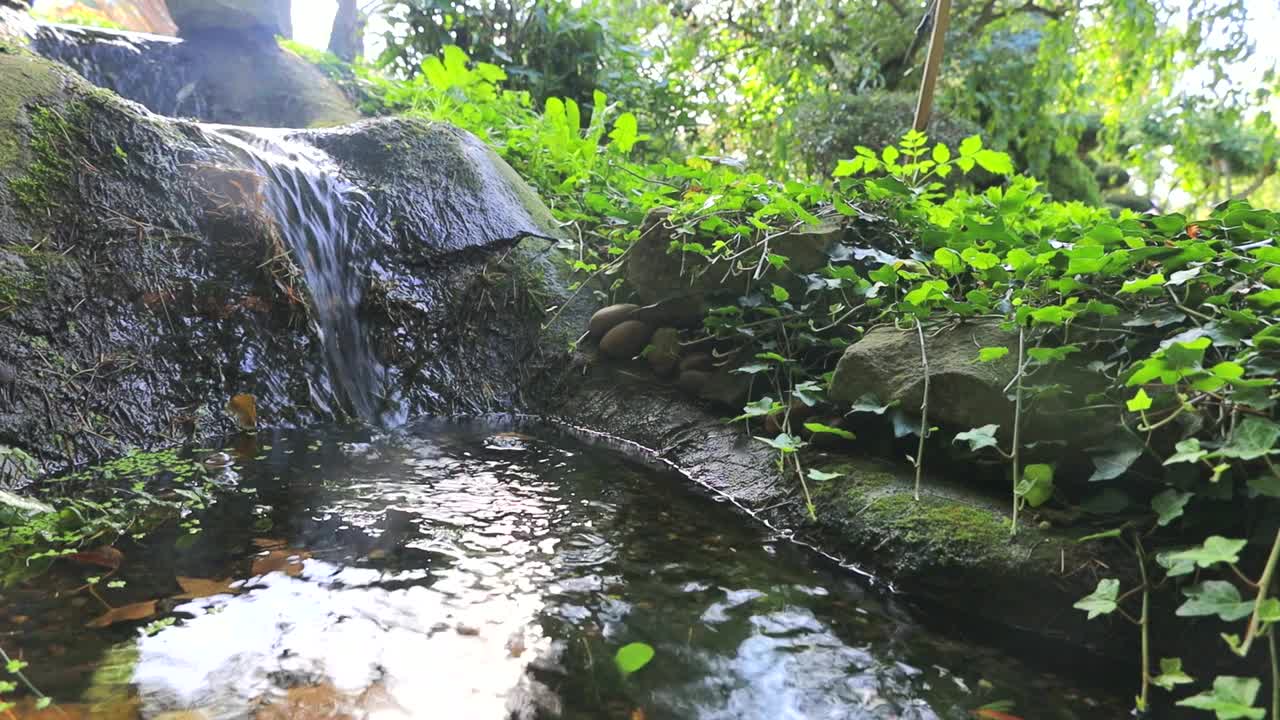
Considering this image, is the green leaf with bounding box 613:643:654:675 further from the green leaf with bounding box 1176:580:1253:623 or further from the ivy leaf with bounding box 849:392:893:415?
the ivy leaf with bounding box 849:392:893:415

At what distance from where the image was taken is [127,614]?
1.45 m

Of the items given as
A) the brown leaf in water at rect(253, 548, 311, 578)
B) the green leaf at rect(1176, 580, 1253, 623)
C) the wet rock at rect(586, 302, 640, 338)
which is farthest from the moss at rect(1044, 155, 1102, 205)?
the brown leaf in water at rect(253, 548, 311, 578)

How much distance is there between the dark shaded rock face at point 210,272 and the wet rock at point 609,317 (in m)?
0.41

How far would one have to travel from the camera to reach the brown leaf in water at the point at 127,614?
4.63 ft

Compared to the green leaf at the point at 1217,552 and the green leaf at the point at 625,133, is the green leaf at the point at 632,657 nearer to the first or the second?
the green leaf at the point at 1217,552

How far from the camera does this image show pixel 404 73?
6.85 meters

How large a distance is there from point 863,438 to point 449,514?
1.33 m

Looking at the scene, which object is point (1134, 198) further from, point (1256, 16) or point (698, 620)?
point (698, 620)

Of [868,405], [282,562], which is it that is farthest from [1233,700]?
[282,562]

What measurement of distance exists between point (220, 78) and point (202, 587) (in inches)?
241

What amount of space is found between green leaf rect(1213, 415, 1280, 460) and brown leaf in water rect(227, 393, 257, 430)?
3036 mm

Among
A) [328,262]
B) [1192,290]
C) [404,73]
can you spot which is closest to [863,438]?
[1192,290]

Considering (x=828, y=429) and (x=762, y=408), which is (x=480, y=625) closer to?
(x=828, y=429)

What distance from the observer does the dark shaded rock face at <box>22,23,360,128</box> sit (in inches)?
222
